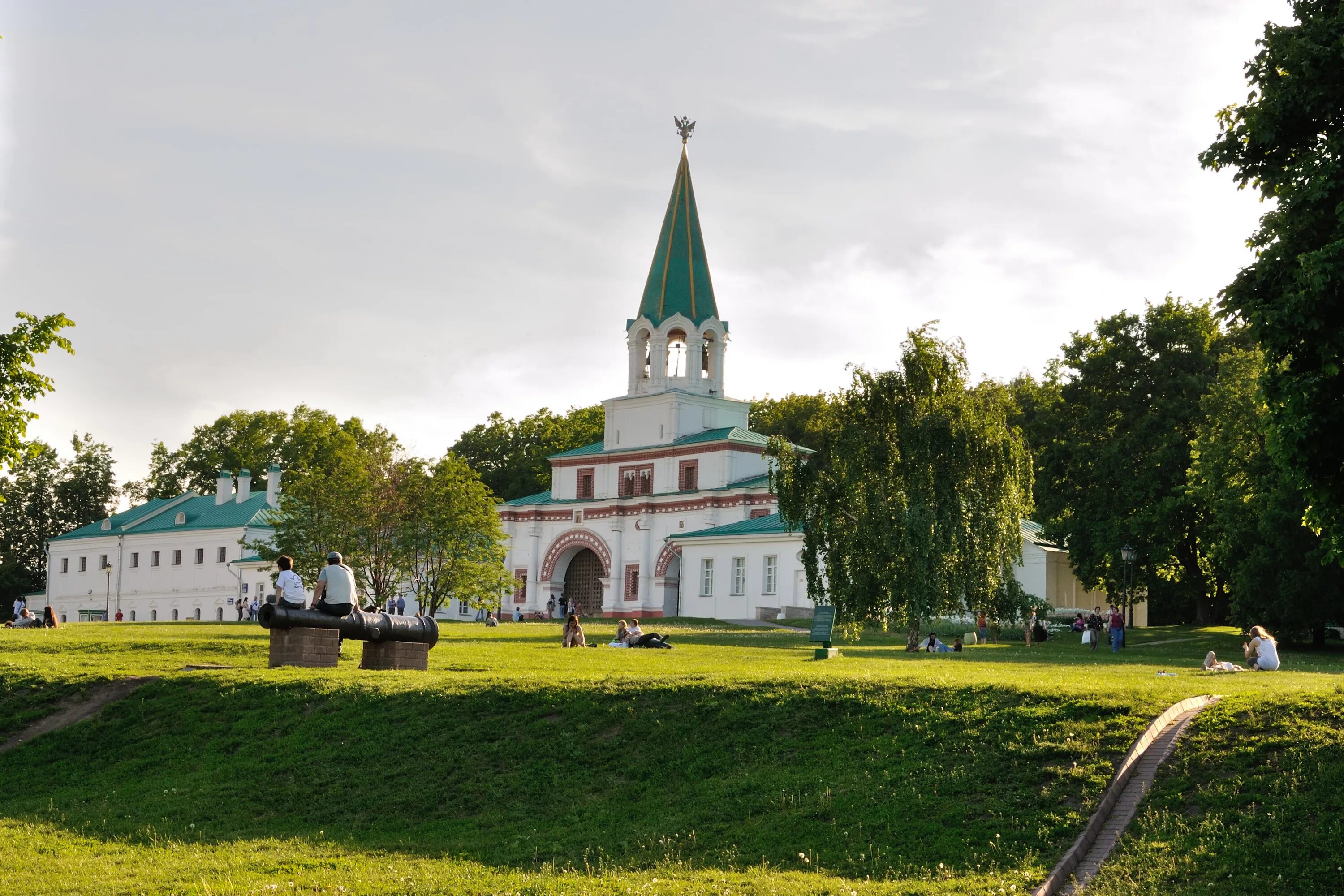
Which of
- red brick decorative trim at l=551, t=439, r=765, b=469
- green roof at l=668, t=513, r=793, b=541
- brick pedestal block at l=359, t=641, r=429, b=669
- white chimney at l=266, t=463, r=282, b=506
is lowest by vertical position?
brick pedestal block at l=359, t=641, r=429, b=669

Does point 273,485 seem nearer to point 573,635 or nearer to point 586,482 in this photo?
point 586,482

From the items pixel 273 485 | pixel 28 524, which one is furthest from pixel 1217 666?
pixel 28 524

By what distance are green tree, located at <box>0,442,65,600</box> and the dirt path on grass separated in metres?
77.8

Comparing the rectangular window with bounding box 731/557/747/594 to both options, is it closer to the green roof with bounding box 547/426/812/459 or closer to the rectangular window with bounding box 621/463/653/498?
the green roof with bounding box 547/426/812/459

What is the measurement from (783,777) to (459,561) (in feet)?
115

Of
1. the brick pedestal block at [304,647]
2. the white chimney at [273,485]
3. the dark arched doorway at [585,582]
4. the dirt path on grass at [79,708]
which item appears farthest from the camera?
the white chimney at [273,485]

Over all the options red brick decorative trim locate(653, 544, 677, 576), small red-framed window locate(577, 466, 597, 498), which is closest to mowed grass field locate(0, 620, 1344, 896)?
red brick decorative trim locate(653, 544, 677, 576)

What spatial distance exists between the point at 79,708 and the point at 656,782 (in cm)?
1048

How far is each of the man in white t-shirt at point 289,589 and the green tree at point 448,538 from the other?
85.7 ft

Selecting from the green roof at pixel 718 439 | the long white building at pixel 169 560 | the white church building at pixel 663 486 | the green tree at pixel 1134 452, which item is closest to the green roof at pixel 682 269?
the white church building at pixel 663 486

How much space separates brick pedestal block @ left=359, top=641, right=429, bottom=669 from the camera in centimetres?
2439

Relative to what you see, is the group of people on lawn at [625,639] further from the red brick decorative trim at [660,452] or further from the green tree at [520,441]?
the green tree at [520,441]

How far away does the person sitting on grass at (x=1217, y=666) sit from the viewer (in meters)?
24.9

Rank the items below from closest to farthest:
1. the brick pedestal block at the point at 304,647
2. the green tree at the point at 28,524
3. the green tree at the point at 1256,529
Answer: the brick pedestal block at the point at 304,647 < the green tree at the point at 1256,529 < the green tree at the point at 28,524
